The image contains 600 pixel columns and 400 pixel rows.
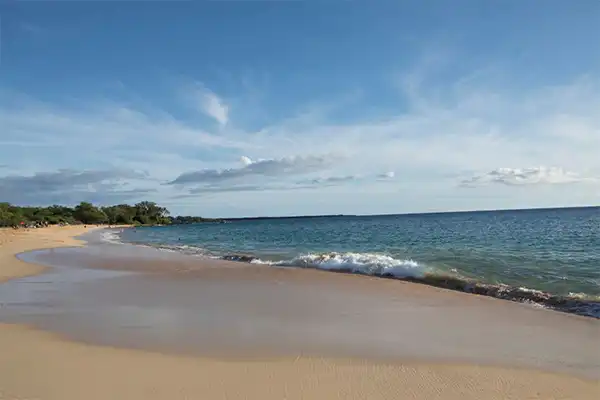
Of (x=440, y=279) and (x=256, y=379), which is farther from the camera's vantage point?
(x=440, y=279)

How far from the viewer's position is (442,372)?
5.29 meters

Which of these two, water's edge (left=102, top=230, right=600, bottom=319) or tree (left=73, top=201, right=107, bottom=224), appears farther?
tree (left=73, top=201, right=107, bottom=224)

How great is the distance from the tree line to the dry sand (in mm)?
81142

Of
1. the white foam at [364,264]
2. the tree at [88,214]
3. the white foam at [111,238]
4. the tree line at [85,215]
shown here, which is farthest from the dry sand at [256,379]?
the tree at [88,214]

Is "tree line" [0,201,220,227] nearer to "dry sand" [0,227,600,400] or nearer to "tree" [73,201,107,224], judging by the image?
"tree" [73,201,107,224]

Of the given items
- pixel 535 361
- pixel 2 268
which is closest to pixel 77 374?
pixel 535 361

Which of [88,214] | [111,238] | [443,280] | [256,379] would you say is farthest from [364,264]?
[88,214]

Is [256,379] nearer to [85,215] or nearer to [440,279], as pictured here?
[440,279]

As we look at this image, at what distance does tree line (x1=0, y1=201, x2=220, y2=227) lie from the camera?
84.6 m

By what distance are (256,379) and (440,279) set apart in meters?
9.34

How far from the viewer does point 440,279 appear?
13.0 metres

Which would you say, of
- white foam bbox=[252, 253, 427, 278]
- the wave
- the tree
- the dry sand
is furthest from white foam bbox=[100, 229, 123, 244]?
the tree

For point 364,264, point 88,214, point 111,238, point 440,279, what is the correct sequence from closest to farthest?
point 440,279
point 364,264
point 111,238
point 88,214

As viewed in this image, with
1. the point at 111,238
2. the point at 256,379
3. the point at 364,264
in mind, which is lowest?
the point at 111,238
